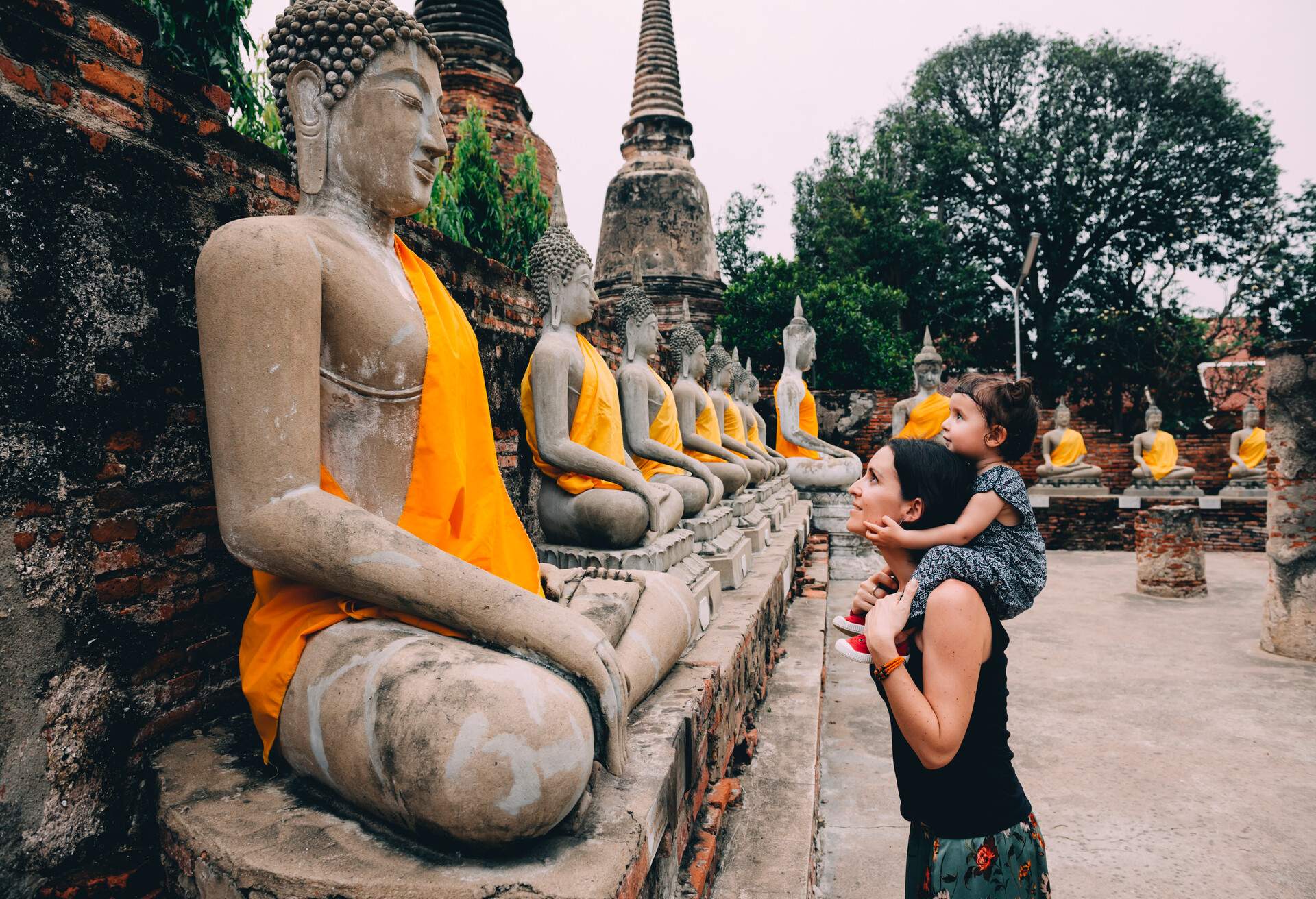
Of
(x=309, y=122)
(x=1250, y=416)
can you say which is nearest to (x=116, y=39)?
(x=309, y=122)

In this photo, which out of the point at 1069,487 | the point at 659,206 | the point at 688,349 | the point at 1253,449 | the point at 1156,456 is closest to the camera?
the point at 688,349

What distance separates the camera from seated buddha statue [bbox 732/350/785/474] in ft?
27.0

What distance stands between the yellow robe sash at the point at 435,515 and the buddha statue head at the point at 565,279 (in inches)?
58.9

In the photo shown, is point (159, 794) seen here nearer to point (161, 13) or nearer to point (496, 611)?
point (496, 611)

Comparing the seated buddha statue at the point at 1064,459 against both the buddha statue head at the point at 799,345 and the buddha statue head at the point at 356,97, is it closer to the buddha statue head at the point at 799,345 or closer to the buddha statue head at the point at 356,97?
the buddha statue head at the point at 799,345

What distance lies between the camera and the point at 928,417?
25.2 ft

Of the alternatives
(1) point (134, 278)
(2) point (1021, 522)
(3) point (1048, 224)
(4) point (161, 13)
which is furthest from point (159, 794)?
(3) point (1048, 224)

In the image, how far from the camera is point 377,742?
131 centimetres

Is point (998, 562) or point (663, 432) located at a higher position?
point (663, 432)

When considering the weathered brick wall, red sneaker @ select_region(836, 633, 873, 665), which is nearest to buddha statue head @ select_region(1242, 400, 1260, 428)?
red sneaker @ select_region(836, 633, 873, 665)

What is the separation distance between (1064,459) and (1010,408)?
48.5 feet

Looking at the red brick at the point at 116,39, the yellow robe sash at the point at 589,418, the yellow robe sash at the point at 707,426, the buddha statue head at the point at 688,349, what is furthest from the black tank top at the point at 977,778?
the buddha statue head at the point at 688,349

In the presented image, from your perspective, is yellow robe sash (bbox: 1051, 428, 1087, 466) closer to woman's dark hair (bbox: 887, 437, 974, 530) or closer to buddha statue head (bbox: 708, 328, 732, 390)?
buddha statue head (bbox: 708, 328, 732, 390)

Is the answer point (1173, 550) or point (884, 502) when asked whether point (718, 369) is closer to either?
point (1173, 550)
